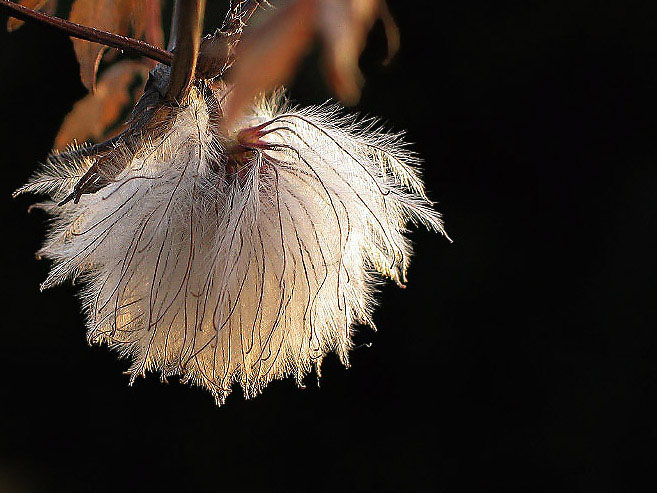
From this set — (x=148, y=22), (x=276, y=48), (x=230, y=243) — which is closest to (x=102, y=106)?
(x=148, y=22)

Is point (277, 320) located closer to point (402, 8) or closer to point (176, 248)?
point (176, 248)

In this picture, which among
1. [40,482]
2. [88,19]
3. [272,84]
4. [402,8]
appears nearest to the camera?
[272,84]

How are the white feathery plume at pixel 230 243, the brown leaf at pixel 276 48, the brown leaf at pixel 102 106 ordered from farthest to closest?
the brown leaf at pixel 102 106, the white feathery plume at pixel 230 243, the brown leaf at pixel 276 48

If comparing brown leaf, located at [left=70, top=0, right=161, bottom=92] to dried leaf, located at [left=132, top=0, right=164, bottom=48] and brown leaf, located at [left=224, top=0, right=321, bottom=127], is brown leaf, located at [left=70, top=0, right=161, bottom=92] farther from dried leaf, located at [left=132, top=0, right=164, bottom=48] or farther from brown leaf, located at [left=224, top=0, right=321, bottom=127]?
brown leaf, located at [left=224, top=0, right=321, bottom=127]

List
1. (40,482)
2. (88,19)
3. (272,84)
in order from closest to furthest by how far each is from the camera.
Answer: (272,84), (88,19), (40,482)

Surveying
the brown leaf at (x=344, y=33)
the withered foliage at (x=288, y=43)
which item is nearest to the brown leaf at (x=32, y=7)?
the withered foliage at (x=288, y=43)

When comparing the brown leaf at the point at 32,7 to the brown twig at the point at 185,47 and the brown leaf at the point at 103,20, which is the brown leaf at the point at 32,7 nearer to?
the brown leaf at the point at 103,20

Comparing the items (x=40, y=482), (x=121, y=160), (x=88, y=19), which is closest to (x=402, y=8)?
(x=88, y=19)
